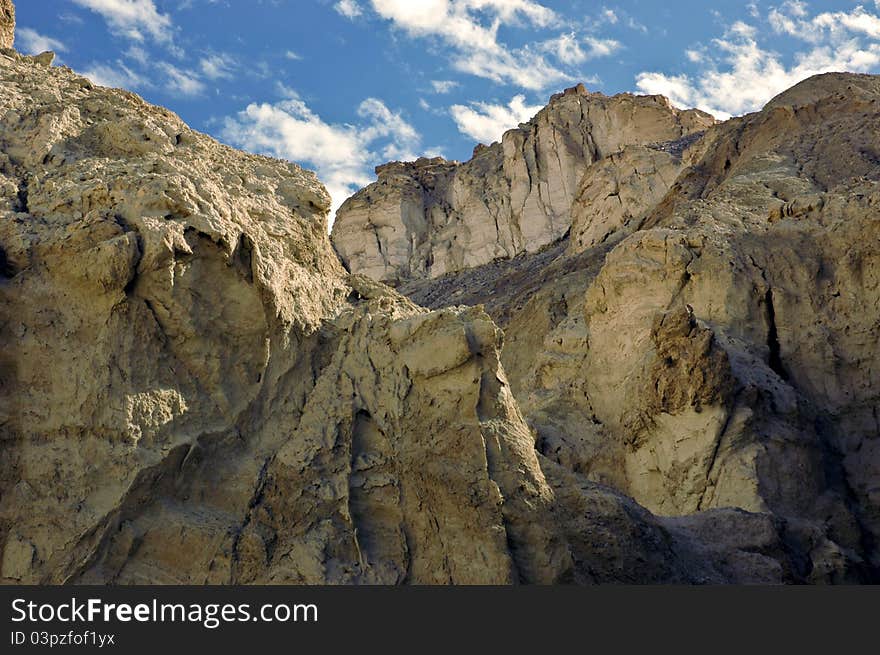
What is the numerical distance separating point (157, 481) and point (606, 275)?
53.6 ft

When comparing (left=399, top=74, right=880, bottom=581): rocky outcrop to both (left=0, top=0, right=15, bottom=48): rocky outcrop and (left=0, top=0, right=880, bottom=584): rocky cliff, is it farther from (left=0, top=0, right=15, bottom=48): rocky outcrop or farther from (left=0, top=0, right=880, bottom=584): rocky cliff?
(left=0, top=0, right=15, bottom=48): rocky outcrop

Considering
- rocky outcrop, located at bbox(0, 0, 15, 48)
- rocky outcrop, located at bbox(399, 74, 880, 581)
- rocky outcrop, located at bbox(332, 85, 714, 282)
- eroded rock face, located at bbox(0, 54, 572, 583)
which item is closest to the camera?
eroded rock face, located at bbox(0, 54, 572, 583)

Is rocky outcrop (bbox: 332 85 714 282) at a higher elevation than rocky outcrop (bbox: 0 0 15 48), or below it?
higher

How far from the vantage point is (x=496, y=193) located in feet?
272

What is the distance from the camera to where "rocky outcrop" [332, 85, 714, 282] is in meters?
74.5

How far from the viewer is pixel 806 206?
24.8 meters

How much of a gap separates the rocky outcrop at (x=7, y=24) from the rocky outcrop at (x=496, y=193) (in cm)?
5828

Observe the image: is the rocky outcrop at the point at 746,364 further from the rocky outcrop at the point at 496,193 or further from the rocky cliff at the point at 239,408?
the rocky outcrop at the point at 496,193

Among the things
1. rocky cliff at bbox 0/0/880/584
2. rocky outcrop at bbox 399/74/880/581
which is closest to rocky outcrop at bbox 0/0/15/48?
rocky cliff at bbox 0/0/880/584

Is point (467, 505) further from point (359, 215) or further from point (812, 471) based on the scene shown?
point (359, 215)

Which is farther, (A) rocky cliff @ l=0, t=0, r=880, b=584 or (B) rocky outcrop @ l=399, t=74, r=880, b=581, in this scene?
(B) rocky outcrop @ l=399, t=74, r=880, b=581

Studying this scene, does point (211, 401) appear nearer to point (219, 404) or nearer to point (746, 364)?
point (219, 404)

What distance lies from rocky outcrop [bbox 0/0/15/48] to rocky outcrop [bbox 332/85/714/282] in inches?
2295

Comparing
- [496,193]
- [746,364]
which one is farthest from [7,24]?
[496,193]
